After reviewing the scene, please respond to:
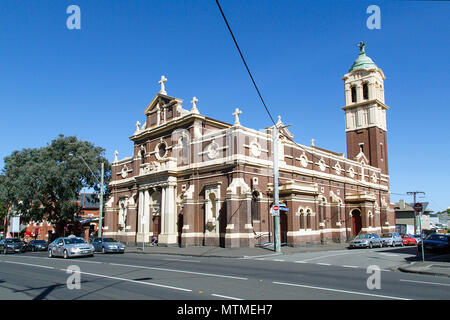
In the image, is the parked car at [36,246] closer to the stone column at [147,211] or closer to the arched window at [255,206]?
the stone column at [147,211]

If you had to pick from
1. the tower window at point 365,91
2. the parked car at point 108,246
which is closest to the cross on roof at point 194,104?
the parked car at point 108,246

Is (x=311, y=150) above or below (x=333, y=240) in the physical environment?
above

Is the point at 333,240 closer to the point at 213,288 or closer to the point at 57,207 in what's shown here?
the point at 213,288

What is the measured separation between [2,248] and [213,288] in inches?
1278

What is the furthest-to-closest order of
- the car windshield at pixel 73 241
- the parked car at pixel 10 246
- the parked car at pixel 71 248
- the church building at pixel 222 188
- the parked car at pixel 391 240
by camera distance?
the parked car at pixel 10 246
the parked car at pixel 391 240
the church building at pixel 222 188
the car windshield at pixel 73 241
the parked car at pixel 71 248

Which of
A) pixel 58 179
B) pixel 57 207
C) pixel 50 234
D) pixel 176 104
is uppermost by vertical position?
pixel 176 104

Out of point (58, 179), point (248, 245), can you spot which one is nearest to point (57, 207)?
point (58, 179)

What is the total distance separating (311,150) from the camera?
37.6 metres

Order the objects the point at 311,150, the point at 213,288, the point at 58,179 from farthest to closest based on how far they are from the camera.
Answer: the point at 58,179 → the point at 311,150 → the point at 213,288

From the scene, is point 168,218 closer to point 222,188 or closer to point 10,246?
point 222,188

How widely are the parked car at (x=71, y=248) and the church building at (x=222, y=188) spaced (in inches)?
273

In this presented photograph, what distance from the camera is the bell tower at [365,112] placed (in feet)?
165
